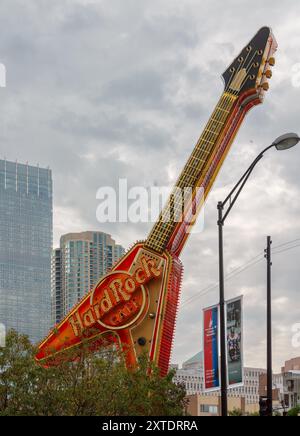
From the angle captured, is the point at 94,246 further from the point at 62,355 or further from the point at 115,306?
the point at 62,355

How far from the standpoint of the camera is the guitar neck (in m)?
53.4

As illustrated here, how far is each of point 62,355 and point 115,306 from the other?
17.6m

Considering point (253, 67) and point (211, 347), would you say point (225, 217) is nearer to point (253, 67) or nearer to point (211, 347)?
Result: point (211, 347)

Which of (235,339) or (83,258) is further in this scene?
(83,258)

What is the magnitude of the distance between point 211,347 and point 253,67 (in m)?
25.6

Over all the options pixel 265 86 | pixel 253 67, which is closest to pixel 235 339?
A: pixel 265 86

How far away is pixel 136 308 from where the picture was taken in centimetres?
5359

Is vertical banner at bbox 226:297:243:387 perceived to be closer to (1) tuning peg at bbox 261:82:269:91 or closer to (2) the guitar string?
(2) the guitar string

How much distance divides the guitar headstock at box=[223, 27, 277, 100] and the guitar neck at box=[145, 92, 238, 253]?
2.77ft

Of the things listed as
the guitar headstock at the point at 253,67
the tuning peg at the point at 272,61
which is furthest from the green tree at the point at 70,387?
the tuning peg at the point at 272,61

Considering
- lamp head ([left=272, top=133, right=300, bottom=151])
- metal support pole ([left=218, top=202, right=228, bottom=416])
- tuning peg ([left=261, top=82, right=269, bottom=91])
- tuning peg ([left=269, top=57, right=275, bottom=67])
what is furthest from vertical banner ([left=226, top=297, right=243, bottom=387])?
tuning peg ([left=269, top=57, right=275, bottom=67])

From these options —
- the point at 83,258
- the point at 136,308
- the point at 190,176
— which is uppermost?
the point at 83,258

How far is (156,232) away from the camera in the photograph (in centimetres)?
5394
